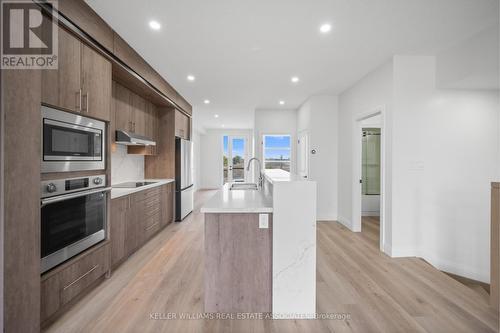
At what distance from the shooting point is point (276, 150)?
6.19 m

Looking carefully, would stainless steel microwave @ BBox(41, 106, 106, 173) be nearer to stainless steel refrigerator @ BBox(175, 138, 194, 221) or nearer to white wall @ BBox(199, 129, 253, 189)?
stainless steel refrigerator @ BBox(175, 138, 194, 221)

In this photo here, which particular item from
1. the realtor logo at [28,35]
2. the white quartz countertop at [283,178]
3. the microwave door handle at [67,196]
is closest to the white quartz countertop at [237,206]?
the white quartz countertop at [283,178]

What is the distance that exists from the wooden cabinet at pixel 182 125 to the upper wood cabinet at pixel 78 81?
2265 mm

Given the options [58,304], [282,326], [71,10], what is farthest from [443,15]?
[58,304]

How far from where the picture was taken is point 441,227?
312 cm

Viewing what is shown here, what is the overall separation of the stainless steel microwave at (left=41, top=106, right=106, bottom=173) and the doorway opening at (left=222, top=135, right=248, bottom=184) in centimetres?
747

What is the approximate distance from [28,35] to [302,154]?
499 centimetres

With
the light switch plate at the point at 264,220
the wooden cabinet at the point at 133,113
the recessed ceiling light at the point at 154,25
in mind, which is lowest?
the light switch plate at the point at 264,220

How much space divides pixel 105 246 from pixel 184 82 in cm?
282

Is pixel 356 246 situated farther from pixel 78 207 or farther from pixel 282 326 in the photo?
pixel 78 207

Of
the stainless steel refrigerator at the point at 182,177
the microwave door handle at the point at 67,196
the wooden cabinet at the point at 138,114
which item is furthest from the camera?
the stainless steel refrigerator at the point at 182,177

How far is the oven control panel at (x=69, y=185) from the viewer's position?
64.7 inches

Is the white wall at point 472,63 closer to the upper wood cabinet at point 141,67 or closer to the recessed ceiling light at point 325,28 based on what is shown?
the recessed ceiling light at point 325,28

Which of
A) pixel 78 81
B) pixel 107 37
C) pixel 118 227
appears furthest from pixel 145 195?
A: pixel 107 37
